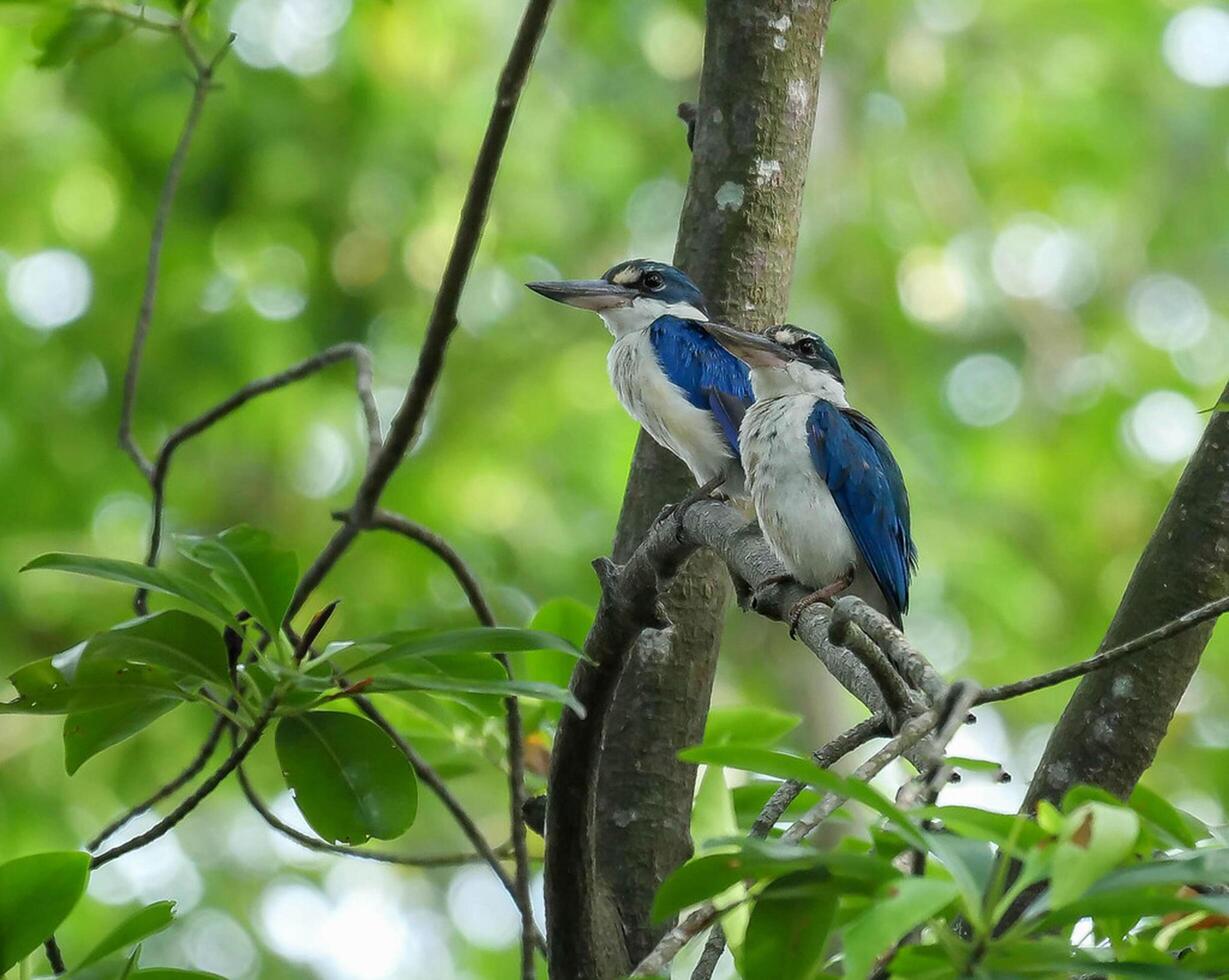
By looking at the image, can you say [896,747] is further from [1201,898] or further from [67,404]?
[67,404]

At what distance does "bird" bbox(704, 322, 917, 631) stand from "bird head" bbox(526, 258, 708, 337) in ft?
2.65

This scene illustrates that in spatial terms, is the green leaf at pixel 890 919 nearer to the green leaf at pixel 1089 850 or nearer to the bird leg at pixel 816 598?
the green leaf at pixel 1089 850

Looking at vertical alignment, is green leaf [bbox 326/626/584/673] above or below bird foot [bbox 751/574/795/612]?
below

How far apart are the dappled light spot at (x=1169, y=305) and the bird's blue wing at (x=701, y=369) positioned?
502cm

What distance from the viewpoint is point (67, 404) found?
6.15 m

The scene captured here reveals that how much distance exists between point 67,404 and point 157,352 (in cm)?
46

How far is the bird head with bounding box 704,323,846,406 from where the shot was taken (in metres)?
3.37

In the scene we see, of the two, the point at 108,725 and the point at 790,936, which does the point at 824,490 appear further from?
the point at 790,936

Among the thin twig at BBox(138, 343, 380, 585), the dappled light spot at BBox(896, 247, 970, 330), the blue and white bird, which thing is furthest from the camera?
the dappled light spot at BBox(896, 247, 970, 330)

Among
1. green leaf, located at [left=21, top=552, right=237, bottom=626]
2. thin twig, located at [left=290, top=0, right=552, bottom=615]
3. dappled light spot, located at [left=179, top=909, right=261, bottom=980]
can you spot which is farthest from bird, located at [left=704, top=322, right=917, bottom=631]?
dappled light spot, located at [left=179, top=909, right=261, bottom=980]

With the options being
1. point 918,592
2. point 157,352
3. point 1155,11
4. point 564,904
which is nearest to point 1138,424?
point 918,592

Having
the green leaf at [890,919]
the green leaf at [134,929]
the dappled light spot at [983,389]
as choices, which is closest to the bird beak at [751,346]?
the green leaf at [134,929]

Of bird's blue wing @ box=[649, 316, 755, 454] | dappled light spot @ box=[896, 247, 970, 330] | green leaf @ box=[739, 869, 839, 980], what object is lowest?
green leaf @ box=[739, 869, 839, 980]

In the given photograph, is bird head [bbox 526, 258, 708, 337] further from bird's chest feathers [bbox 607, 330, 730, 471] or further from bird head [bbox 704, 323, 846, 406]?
bird head [bbox 704, 323, 846, 406]
